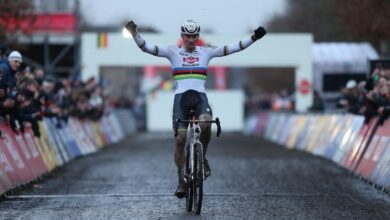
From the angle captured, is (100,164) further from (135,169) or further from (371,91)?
(371,91)

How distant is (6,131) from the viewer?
16953mm

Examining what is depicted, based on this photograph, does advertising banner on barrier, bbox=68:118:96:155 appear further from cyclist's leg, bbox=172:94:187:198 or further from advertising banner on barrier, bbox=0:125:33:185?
cyclist's leg, bbox=172:94:187:198

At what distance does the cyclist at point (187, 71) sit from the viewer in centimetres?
1332

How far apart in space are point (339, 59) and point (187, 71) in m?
29.5

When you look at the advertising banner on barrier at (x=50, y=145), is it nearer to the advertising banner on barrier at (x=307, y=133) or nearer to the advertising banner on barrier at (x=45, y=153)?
the advertising banner on barrier at (x=45, y=153)

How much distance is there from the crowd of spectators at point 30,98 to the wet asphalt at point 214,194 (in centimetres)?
113

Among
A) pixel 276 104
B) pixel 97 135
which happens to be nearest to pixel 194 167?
pixel 97 135

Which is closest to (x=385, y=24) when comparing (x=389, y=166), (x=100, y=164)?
(x=100, y=164)

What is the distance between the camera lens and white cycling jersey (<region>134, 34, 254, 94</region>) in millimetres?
13609

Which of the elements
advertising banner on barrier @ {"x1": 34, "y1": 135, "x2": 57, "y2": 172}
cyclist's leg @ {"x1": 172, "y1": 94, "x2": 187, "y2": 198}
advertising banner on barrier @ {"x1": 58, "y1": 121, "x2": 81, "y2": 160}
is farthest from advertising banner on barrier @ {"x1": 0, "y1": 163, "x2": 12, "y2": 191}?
advertising banner on barrier @ {"x1": 58, "y1": 121, "x2": 81, "y2": 160}

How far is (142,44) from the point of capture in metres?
13.6

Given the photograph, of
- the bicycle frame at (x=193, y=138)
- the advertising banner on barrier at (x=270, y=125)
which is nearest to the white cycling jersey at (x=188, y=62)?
the bicycle frame at (x=193, y=138)

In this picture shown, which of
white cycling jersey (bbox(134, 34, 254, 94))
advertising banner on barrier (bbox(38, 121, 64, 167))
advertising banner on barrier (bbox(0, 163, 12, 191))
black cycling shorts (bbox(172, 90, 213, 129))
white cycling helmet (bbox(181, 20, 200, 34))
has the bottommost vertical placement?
advertising banner on barrier (bbox(38, 121, 64, 167))

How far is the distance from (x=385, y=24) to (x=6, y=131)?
22.7m
